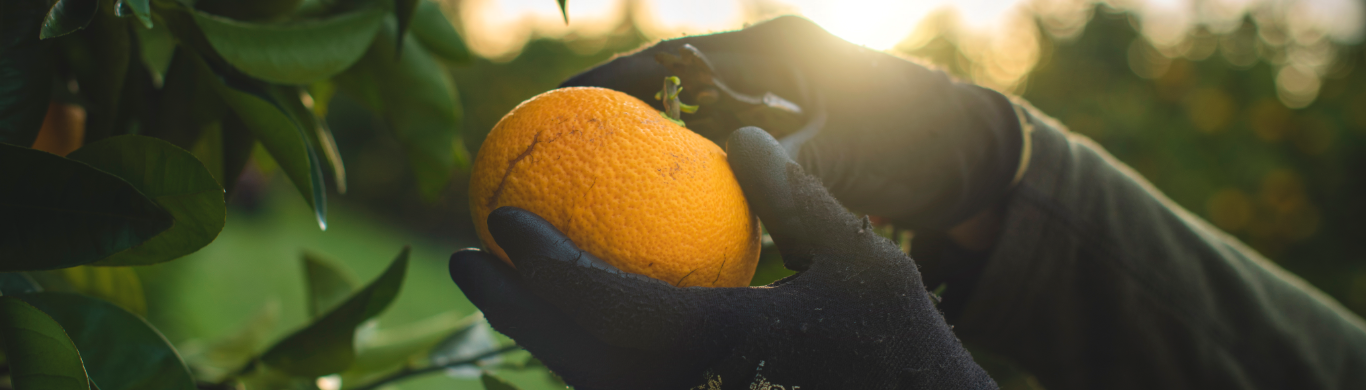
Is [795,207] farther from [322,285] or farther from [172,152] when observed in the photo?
[322,285]

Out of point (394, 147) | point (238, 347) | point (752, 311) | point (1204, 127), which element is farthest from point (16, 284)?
point (394, 147)

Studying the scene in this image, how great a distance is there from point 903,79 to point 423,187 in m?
0.85

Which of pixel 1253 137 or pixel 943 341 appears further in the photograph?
pixel 1253 137

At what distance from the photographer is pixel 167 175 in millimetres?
542

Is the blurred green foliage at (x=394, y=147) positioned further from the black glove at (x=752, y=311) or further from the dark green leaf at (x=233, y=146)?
the black glove at (x=752, y=311)

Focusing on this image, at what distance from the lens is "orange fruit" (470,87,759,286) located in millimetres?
660

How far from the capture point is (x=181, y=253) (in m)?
0.59

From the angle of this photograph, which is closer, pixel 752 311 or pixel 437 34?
pixel 752 311

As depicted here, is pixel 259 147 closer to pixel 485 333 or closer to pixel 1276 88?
pixel 485 333

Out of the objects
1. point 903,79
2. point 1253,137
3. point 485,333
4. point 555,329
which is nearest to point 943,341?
point 555,329

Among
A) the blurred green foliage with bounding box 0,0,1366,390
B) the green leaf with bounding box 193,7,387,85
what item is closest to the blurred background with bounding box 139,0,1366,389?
the blurred green foliage with bounding box 0,0,1366,390

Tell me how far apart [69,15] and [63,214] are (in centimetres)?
16

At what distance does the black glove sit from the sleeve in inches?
21.7

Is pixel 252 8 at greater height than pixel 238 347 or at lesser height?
greater
